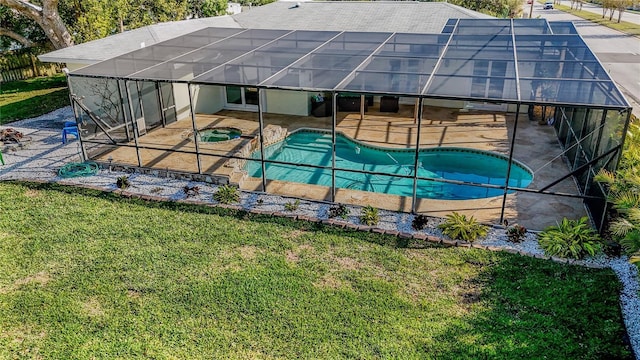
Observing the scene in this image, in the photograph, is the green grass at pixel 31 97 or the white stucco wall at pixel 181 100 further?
the green grass at pixel 31 97

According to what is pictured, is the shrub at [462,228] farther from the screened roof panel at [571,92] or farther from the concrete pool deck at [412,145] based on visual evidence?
the screened roof panel at [571,92]

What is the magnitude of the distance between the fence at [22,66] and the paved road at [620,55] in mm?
30818

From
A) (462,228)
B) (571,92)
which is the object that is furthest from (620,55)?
(462,228)

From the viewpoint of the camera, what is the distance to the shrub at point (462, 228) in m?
10.0

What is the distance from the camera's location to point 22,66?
26.3 metres

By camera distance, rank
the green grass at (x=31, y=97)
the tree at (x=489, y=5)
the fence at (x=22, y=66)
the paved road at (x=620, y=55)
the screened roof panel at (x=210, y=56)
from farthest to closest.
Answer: the tree at (x=489, y=5)
the fence at (x=22, y=66)
the paved road at (x=620, y=55)
the green grass at (x=31, y=97)
the screened roof panel at (x=210, y=56)

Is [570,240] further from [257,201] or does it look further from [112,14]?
[112,14]

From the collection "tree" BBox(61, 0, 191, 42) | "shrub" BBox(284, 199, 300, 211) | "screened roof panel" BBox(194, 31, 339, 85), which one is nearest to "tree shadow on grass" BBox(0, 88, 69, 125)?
"tree" BBox(61, 0, 191, 42)

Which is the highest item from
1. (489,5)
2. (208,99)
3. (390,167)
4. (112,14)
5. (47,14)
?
(47,14)

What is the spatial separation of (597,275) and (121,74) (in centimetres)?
1261

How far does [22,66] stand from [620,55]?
124 ft

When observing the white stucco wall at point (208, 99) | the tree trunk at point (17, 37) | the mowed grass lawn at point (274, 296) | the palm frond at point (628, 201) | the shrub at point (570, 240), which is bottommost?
the mowed grass lawn at point (274, 296)

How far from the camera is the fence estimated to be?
25594 mm

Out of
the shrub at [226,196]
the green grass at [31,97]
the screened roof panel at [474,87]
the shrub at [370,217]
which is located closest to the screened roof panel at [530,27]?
the screened roof panel at [474,87]
